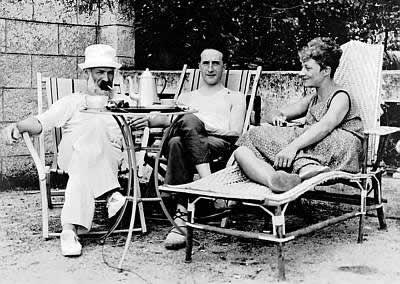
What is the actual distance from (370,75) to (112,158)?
178 centimetres

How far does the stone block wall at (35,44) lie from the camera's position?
5676mm

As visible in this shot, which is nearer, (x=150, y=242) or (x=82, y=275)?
(x=82, y=275)

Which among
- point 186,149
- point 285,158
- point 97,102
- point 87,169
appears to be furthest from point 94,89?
point 285,158

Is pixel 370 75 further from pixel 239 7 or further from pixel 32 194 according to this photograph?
pixel 32 194

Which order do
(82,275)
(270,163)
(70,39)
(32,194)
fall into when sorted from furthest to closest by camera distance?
(70,39)
(32,194)
(270,163)
(82,275)

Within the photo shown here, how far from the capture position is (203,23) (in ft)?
20.6

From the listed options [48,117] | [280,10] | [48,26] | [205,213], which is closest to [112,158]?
[48,117]

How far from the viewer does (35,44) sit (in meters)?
5.82

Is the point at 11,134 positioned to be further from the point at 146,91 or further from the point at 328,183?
the point at 328,183

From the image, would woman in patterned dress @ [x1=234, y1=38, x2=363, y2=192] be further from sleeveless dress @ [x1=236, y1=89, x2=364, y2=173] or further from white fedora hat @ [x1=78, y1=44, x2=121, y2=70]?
white fedora hat @ [x1=78, y1=44, x2=121, y2=70]

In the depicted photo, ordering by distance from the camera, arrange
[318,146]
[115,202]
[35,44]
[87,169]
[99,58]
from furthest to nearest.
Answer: [35,44] → [99,58] → [115,202] → [87,169] → [318,146]

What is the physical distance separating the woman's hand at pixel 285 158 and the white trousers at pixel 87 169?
1.07m

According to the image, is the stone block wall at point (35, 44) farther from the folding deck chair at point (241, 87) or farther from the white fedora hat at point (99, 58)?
the white fedora hat at point (99, 58)

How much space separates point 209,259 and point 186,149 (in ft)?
2.73
